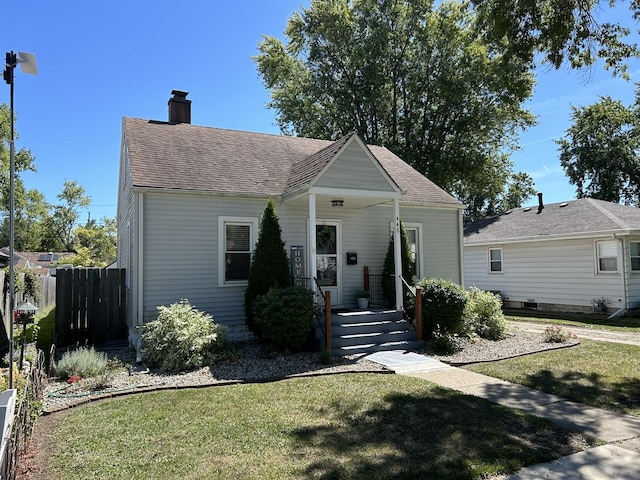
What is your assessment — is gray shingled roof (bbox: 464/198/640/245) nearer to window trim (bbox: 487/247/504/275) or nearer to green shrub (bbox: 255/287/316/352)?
window trim (bbox: 487/247/504/275)

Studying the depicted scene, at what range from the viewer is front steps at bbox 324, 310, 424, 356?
31.2ft

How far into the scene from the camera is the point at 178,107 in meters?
14.2

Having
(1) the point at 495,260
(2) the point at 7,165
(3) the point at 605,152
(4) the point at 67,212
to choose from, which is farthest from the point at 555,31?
(4) the point at 67,212

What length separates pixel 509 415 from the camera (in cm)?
557

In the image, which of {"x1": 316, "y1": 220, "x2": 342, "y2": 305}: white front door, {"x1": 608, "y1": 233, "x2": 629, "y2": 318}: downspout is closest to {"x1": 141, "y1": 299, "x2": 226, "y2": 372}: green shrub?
{"x1": 316, "y1": 220, "x2": 342, "y2": 305}: white front door

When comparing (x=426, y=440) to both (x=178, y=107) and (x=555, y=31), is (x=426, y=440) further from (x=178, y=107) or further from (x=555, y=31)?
(x=178, y=107)

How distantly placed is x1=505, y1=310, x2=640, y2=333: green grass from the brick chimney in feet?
45.1

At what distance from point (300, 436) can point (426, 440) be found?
4.56ft

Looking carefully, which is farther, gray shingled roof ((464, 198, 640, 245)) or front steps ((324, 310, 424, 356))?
gray shingled roof ((464, 198, 640, 245))

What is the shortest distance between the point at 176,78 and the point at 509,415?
14.7 m

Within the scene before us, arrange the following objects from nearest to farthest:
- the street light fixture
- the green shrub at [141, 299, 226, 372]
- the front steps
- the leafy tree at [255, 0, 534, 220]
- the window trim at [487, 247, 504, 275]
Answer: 1. the street light fixture
2. the green shrub at [141, 299, 226, 372]
3. the front steps
4. the window trim at [487, 247, 504, 275]
5. the leafy tree at [255, 0, 534, 220]

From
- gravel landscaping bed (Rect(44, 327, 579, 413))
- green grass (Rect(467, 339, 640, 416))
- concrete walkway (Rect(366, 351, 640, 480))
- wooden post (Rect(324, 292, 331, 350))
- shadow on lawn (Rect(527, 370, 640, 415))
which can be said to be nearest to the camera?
concrete walkway (Rect(366, 351, 640, 480))

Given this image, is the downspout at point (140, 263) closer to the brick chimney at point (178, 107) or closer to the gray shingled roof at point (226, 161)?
the gray shingled roof at point (226, 161)

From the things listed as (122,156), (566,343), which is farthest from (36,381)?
(566,343)
